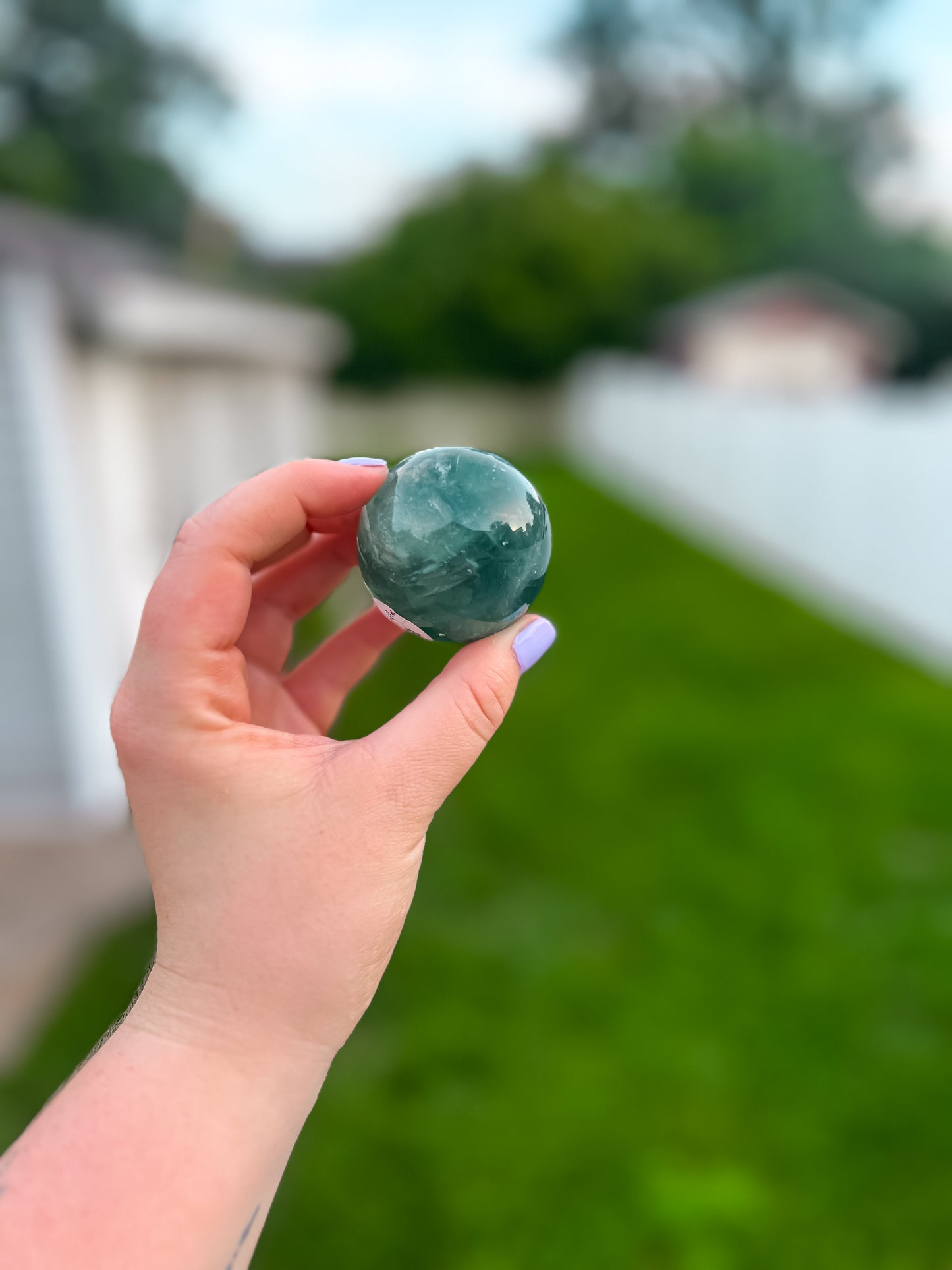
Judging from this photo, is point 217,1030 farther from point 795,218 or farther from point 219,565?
point 795,218

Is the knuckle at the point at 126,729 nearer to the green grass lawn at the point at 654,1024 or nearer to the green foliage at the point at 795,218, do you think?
the green grass lawn at the point at 654,1024

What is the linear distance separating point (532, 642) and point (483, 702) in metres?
0.16

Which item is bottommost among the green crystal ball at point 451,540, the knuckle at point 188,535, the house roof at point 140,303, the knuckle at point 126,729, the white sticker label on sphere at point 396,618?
the house roof at point 140,303

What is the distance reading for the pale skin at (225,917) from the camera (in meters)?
0.89

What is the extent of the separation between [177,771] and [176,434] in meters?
7.07

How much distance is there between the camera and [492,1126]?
2.72 metres

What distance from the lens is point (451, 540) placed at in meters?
1.24

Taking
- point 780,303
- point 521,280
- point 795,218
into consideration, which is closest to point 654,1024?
point 521,280

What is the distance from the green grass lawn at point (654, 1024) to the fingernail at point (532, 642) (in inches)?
72.5

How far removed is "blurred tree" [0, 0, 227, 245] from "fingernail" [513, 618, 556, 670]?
22.2 m

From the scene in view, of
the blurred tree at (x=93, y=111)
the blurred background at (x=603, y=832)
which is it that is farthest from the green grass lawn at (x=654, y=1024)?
the blurred tree at (x=93, y=111)

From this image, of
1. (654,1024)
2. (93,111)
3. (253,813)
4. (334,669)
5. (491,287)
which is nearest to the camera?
(253,813)

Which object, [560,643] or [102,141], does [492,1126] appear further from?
[102,141]

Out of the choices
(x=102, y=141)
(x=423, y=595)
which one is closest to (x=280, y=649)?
(x=423, y=595)
